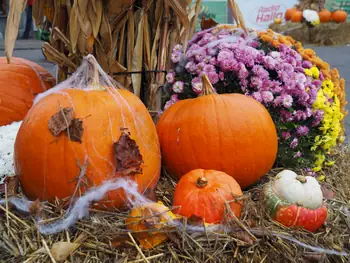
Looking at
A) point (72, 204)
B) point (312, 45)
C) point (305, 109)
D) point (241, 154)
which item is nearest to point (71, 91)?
point (72, 204)

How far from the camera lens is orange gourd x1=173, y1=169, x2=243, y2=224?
1772mm

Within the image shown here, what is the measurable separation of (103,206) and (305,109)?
1385 mm

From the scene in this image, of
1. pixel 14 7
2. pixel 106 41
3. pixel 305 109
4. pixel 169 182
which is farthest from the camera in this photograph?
pixel 305 109

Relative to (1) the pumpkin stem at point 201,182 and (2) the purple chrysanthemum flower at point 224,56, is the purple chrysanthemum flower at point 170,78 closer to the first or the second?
(2) the purple chrysanthemum flower at point 224,56

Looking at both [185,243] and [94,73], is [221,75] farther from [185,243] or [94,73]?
[185,243]

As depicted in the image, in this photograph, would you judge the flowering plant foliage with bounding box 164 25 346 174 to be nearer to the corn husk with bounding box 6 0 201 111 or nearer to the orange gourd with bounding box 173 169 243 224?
the corn husk with bounding box 6 0 201 111

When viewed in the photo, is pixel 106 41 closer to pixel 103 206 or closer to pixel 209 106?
pixel 209 106

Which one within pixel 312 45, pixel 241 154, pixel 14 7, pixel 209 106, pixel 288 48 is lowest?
pixel 312 45

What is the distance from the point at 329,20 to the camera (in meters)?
16.3

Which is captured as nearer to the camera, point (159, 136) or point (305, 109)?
point (159, 136)

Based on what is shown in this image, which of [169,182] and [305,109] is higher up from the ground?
[305,109]

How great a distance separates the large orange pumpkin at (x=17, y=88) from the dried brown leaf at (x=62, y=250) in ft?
4.20

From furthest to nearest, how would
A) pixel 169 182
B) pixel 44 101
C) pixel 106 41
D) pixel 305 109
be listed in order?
pixel 305 109, pixel 106 41, pixel 169 182, pixel 44 101

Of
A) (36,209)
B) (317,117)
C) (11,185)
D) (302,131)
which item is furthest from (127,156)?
(317,117)
